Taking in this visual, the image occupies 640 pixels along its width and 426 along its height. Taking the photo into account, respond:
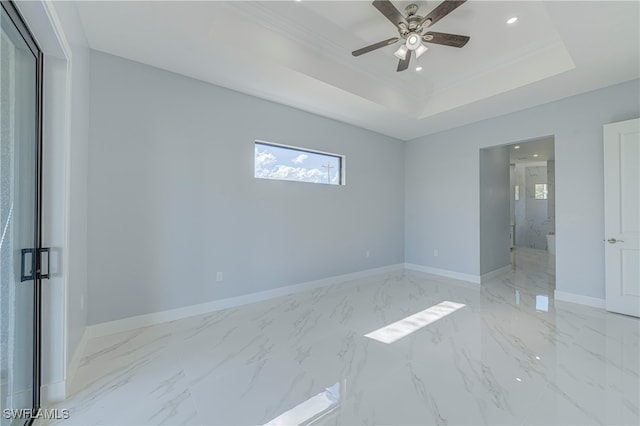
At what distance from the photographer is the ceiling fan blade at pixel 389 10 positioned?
2297 millimetres

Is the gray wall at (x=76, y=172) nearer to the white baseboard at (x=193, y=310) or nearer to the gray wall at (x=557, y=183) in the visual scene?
the white baseboard at (x=193, y=310)

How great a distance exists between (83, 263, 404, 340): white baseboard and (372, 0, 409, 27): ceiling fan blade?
3.48 m

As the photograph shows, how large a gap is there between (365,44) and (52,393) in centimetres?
425

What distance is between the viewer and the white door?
3180 mm

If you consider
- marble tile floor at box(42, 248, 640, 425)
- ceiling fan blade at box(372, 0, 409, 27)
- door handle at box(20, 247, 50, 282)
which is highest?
ceiling fan blade at box(372, 0, 409, 27)

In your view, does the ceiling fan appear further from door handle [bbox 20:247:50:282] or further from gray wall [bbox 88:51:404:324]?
door handle [bbox 20:247:50:282]

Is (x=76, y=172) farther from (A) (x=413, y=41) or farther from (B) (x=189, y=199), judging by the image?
(A) (x=413, y=41)

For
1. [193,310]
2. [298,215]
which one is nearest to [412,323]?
[298,215]

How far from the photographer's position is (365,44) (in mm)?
3322

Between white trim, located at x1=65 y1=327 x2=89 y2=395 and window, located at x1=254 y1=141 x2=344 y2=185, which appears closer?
white trim, located at x1=65 y1=327 x2=89 y2=395

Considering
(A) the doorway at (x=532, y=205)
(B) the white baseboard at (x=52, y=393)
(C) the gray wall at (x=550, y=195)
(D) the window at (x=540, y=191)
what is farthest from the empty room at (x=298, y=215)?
(D) the window at (x=540, y=191)

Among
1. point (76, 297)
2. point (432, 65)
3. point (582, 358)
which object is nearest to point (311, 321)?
point (76, 297)

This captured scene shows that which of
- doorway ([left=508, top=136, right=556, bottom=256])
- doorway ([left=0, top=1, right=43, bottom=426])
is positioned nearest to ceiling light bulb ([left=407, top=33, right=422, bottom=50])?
doorway ([left=0, top=1, right=43, bottom=426])

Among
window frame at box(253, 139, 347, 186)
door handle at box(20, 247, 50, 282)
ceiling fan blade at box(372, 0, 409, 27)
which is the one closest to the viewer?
door handle at box(20, 247, 50, 282)
